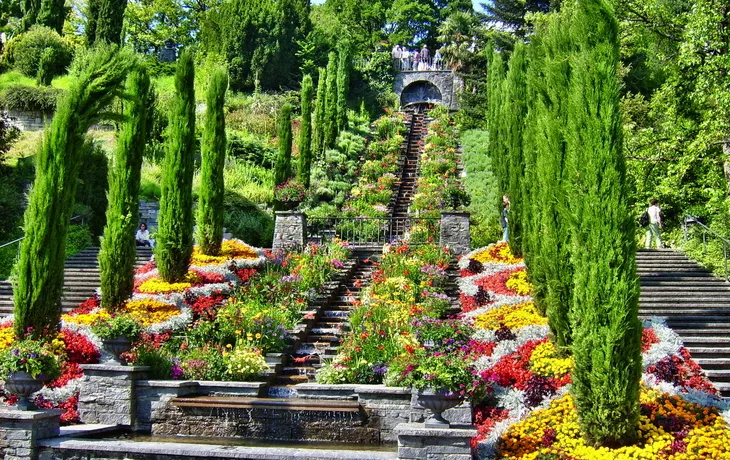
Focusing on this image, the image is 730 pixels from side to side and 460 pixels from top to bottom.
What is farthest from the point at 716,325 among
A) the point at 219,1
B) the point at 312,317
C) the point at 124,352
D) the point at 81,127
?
the point at 219,1

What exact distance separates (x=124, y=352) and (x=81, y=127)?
414 centimetres

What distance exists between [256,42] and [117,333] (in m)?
34.9

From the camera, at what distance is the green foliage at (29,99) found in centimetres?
3381

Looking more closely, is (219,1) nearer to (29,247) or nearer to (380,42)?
(380,42)

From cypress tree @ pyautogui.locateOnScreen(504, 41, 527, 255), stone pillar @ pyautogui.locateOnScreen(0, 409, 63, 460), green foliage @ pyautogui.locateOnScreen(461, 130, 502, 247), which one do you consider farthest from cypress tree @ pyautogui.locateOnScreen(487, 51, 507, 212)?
stone pillar @ pyautogui.locateOnScreen(0, 409, 63, 460)

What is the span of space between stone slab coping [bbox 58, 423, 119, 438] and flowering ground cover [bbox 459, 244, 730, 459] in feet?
17.5

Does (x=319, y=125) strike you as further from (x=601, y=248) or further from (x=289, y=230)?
(x=601, y=248)

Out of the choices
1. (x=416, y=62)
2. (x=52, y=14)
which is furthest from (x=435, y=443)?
(x=416, y=62)

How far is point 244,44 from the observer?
45.3m

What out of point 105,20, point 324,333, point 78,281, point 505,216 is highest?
point 105,20

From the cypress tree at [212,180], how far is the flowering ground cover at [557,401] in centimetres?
768

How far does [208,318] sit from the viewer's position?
16.4 m

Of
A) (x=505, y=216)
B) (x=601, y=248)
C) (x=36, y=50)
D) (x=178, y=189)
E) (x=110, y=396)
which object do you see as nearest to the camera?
(x=601, y=248)

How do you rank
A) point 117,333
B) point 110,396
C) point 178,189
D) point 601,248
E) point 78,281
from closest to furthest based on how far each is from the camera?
point 601,248 < point 117,333 < point 110,396 < point 178,189 < point 78,281
